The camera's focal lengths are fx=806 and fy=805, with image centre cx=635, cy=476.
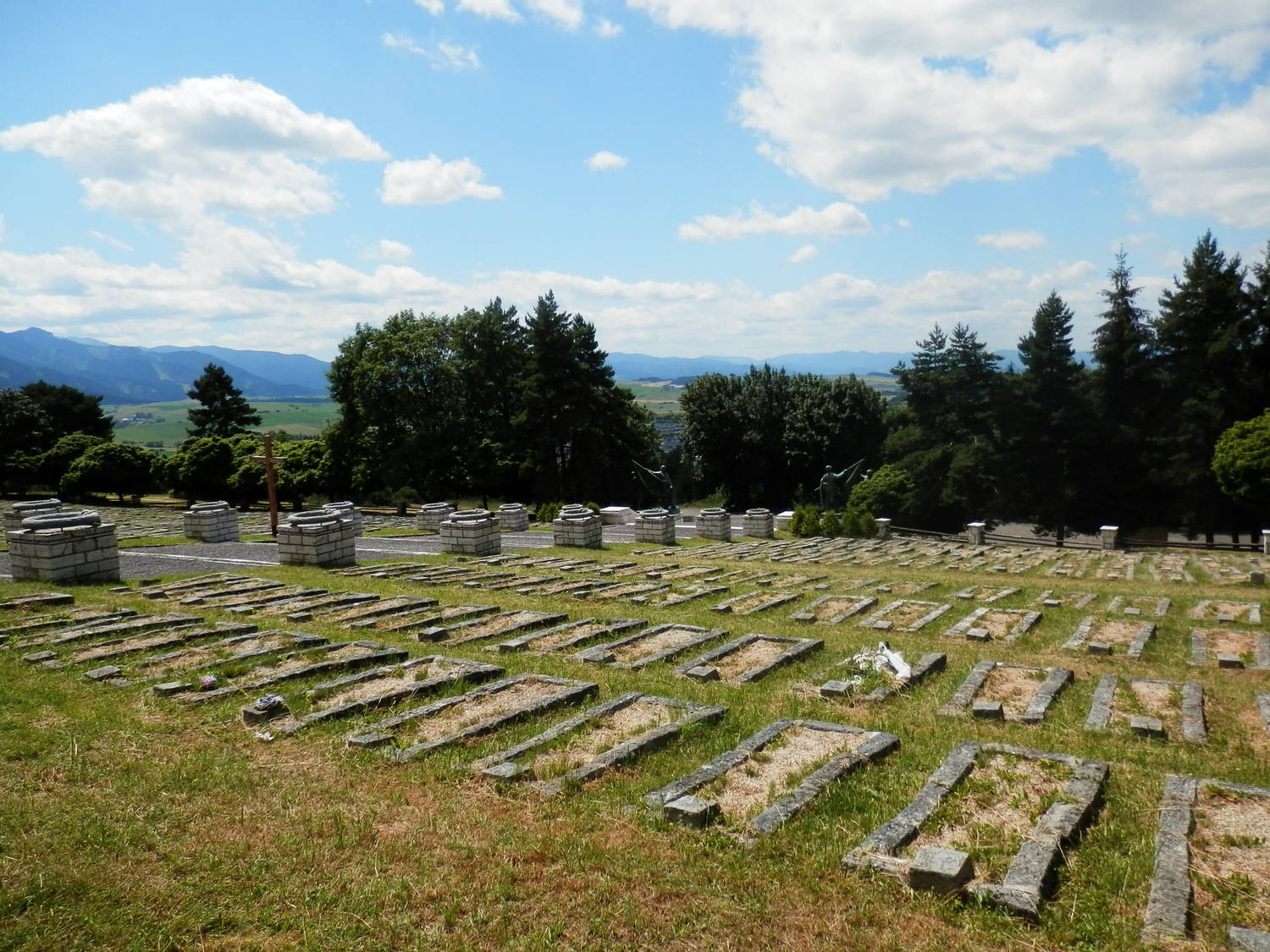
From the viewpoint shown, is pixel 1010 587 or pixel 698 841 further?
pixel 1010 587

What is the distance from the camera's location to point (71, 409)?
1766 inches

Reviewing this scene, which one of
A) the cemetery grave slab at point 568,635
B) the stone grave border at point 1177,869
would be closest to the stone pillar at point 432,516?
the cemetery grave slab at point 568,635

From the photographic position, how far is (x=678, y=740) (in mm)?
5113

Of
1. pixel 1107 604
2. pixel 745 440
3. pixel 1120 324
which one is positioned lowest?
pixel 1107 604

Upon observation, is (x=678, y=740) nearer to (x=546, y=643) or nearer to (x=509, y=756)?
(x=509, y=756)

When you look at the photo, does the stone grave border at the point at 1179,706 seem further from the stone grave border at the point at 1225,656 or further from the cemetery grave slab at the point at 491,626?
the cemetery grave slab at the point at 491,626

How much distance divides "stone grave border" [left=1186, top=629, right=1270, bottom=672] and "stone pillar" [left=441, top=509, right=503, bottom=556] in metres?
11.5

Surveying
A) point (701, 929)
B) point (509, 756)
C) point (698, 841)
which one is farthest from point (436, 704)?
point (701, 929)

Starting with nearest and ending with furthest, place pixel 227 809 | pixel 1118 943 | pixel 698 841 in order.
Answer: pixel 1118 943, pixel 698 841, pixel 227 809

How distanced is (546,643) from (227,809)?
3.88 metres

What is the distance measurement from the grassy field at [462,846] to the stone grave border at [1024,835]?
7cm

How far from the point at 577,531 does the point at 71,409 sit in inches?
1604

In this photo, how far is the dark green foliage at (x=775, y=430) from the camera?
39.0 metres

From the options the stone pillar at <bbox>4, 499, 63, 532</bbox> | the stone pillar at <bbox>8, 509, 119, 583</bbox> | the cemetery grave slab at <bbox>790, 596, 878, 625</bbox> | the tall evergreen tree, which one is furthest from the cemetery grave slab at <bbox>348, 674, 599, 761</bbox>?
the tall evergreen tree
